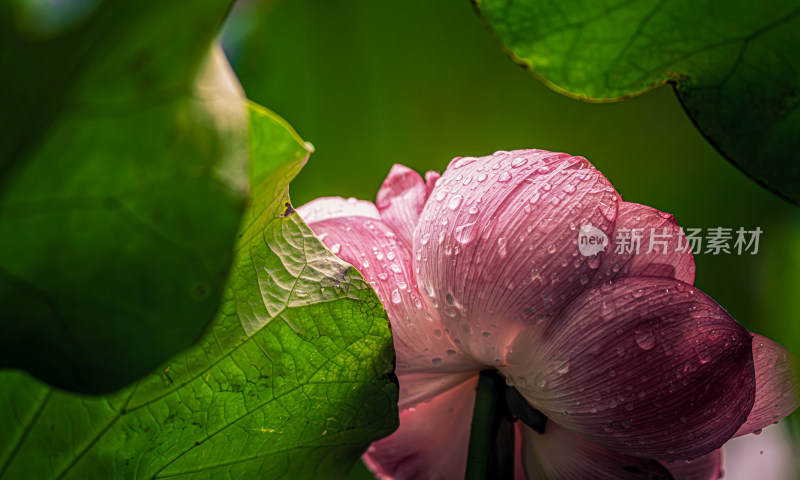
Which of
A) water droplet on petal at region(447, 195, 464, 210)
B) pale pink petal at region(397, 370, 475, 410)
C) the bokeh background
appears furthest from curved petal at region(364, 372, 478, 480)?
the bokeh background

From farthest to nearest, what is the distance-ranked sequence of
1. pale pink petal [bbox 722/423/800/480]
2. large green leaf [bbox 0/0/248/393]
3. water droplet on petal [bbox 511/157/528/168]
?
1. pale pink petal [bbox 722/423/800/480]
2. water droplet on petal [bbox 511/157/528/168]
3. large green leaf [bbox 0/0/248/393]

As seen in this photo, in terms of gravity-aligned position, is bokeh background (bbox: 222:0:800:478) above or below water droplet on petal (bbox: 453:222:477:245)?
below

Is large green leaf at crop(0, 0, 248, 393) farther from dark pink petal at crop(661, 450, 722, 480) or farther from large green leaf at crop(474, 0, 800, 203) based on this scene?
dark pink petal at crop(661, 450, 722, 480)

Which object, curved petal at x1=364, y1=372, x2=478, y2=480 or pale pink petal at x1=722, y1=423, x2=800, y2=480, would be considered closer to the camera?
curved petal at x1=364, y1=372, x2=478, y2=480

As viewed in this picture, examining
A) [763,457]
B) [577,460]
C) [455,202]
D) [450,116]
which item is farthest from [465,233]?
[450,116]

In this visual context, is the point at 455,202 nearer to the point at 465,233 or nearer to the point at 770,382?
the point at 465,233

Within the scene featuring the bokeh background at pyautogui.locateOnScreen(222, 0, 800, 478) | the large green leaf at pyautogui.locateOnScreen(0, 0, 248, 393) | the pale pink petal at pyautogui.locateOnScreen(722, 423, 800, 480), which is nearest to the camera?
the large green leaf at pyautogui.locateOnScreen(0, 0, 248, 393)
